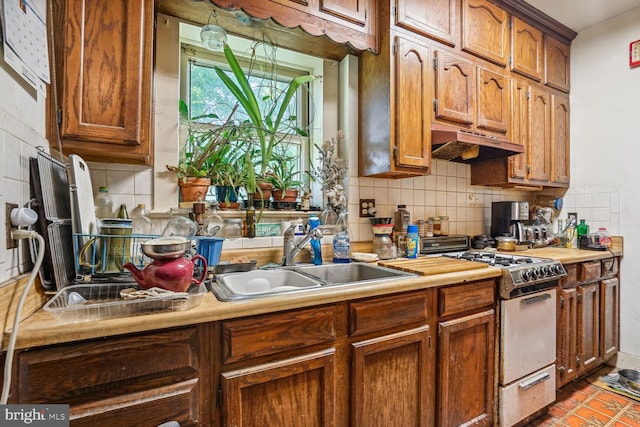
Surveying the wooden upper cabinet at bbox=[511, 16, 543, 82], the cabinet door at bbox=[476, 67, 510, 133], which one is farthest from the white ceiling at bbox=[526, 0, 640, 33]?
the cabinet door at bbox=[476, 67, 510, 133]

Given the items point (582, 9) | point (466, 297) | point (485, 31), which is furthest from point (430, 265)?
point (582, 9)

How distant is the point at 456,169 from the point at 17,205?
8.00 feet

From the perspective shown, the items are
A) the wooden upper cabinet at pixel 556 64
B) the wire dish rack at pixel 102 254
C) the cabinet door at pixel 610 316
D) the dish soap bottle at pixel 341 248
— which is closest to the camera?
the wire dish rack at pixel 102 254

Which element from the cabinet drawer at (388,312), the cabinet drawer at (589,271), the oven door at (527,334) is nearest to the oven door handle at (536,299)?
the oven door at (527,334)

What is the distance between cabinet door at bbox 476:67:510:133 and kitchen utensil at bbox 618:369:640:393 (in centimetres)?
186

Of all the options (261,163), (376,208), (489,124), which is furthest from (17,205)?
(489,124)

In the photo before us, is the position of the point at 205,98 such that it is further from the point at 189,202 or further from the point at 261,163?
the point at 189,202

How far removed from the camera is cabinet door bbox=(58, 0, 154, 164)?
1.02m

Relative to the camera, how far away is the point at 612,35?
2.34 m

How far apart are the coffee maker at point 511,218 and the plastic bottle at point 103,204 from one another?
2549 millimetres

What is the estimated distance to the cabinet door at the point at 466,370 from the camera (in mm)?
1319

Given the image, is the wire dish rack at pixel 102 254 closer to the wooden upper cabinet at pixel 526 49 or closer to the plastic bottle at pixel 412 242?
the plastic bottle at pixel 412 242

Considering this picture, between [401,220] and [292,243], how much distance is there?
755 millimetres

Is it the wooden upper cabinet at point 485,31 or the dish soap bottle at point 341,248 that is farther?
the wooden upper cabinet at point 485,31
